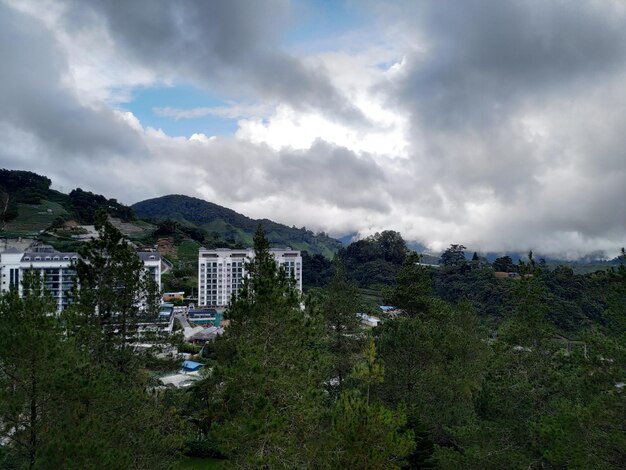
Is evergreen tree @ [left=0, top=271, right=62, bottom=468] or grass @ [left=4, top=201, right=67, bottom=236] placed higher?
grass @ [left=4, top=201, right=67, bottom=236]

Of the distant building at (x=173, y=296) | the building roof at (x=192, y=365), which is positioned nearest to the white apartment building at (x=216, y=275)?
the distant building at (x=173, y=296)

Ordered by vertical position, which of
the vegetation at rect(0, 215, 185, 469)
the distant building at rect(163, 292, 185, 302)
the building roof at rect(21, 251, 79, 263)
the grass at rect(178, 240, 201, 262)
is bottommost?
the distant building at rect(163, 292, 185, 302)

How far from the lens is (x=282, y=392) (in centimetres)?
1036

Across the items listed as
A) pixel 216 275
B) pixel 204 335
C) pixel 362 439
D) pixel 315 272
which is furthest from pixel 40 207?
pixel 362 439

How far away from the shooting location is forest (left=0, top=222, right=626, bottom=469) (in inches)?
375

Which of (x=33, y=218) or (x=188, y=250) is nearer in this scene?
(x=33, y=218)

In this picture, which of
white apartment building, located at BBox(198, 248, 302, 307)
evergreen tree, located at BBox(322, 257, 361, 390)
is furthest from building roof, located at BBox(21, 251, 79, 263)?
evergreen tree, located at BBox(322, 257, 361, 390)

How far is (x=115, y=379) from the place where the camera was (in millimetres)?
11586

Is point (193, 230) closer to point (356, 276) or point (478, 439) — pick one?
point (356, 276)

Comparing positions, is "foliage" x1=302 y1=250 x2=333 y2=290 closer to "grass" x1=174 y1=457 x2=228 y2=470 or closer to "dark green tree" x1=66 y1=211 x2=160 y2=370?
"grass" x1=174 y1=457 x2=228 y2=470

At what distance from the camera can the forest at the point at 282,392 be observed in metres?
9.52

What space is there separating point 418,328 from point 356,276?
9213 cm

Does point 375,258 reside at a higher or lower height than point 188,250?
lower

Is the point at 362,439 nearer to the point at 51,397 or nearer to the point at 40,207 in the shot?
the point at 51,397
